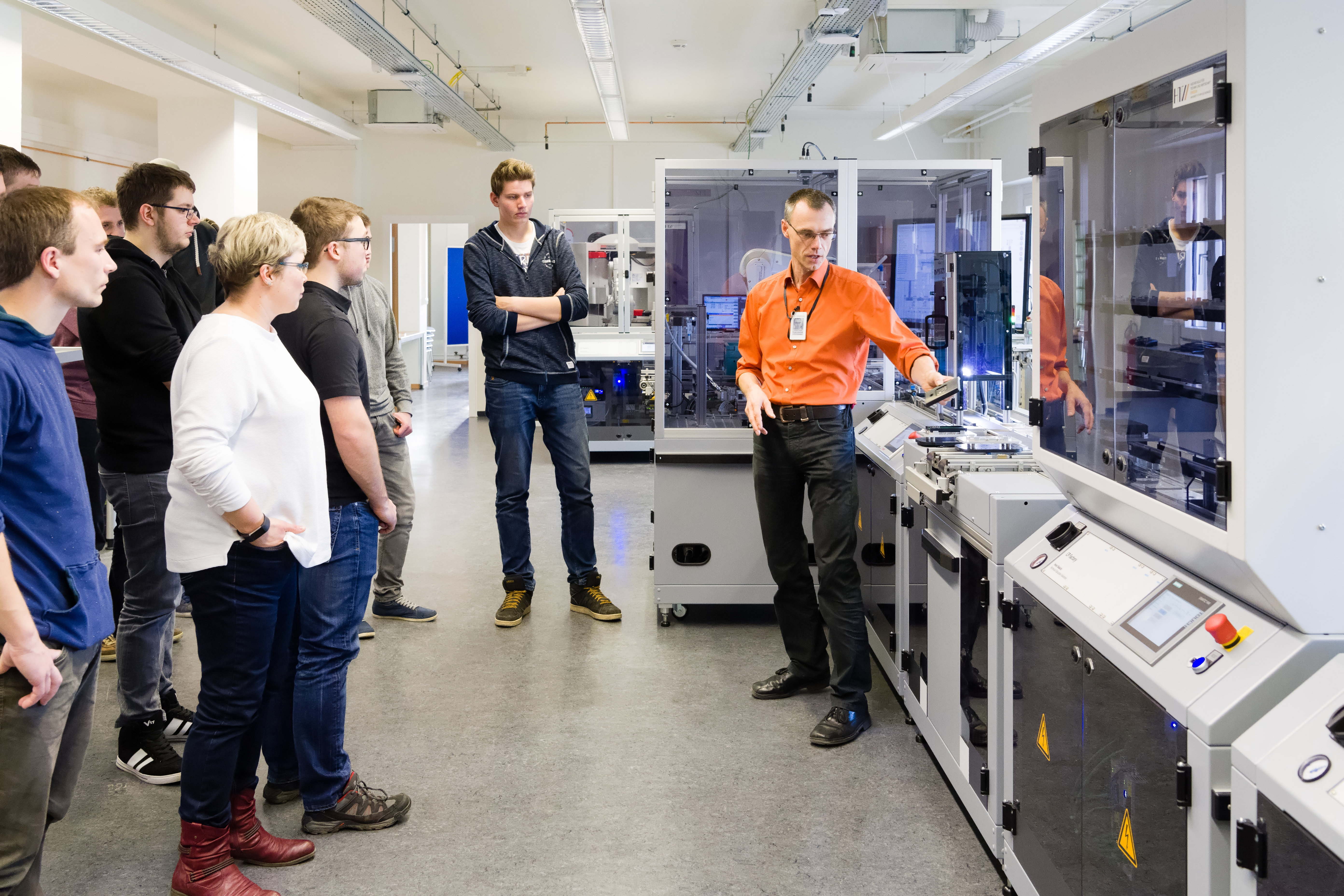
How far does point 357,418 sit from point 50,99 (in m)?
8.91

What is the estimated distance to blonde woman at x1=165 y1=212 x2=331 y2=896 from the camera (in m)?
1.80

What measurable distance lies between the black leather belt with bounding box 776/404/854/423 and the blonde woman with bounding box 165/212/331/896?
1.38 metres

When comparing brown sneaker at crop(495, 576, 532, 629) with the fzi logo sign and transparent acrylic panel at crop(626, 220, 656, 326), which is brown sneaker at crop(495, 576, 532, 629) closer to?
the fzi logo sign

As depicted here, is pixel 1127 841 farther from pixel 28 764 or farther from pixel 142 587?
pixel 142 587

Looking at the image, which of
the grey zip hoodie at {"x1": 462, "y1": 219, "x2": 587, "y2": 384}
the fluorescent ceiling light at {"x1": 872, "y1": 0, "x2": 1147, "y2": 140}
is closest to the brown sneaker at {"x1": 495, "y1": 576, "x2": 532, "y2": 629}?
the grey zip hoodie at {"x1": 462, "y1": 219, "x2": 587, "y2": 384}

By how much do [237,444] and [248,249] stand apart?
37 cm

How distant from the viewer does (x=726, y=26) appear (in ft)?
24.2

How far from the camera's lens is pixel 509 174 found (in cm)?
368

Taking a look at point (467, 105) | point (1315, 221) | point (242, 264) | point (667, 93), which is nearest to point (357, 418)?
point (242, 264)

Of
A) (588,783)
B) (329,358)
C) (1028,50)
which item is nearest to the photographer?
(329,358)

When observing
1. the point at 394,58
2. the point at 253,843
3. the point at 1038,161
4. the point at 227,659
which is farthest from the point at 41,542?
the point at 394,58

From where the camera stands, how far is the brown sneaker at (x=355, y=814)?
234cm

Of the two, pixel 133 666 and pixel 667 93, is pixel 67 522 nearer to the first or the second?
pixel 133 666

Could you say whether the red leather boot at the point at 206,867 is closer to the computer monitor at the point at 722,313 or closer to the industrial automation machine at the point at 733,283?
the industrial automation machine at the point at 733,283
